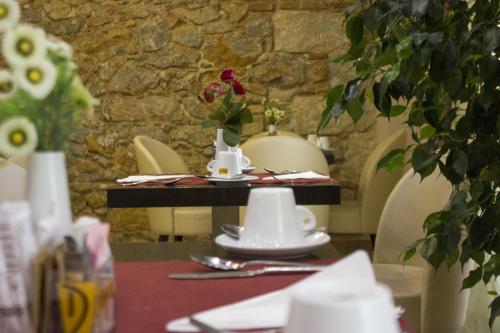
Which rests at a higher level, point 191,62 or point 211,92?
point 191,62

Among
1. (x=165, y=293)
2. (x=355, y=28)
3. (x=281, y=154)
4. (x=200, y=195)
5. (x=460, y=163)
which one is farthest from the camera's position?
(x=281, y=154)

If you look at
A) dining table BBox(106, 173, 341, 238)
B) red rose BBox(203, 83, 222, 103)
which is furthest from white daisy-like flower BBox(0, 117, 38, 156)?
red rose BBox(203, 83, 222, 103)

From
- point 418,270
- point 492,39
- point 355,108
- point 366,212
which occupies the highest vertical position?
point 492,39

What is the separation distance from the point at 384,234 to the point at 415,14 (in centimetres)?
109

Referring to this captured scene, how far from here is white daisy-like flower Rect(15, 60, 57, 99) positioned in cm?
71

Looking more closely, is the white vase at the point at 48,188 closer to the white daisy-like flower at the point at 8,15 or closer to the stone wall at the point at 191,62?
the white daisy-like flower at the point at 8,15

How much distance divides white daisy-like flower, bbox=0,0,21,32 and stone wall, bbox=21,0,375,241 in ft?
14.7

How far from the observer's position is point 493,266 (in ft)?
4.92

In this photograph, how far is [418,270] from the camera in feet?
7.15

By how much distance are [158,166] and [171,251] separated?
2.28 meters

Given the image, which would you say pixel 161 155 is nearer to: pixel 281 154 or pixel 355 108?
pixel 281 154

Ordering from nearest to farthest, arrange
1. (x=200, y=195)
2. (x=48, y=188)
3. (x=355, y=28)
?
(x=48, y=188), (x=355, y=28), (x=200, y=195)

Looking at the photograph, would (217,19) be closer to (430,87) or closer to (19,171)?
(19,171)

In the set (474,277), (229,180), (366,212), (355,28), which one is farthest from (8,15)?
(366,212)
